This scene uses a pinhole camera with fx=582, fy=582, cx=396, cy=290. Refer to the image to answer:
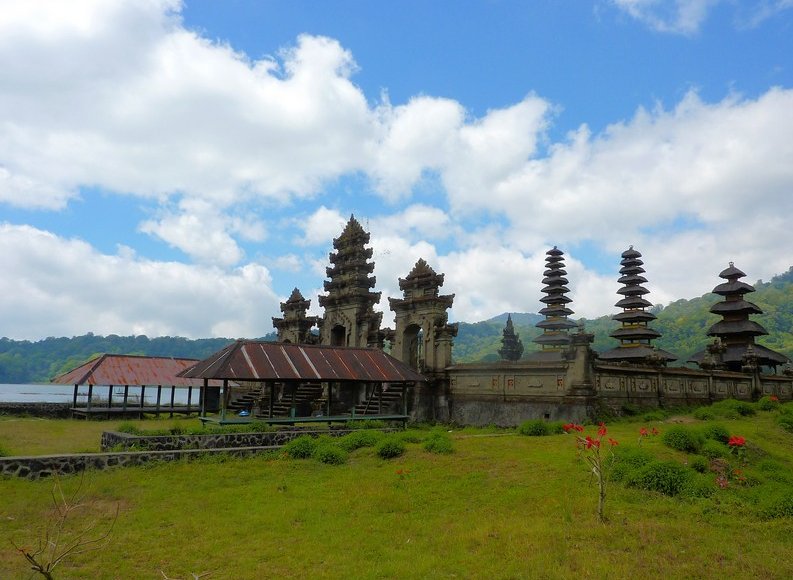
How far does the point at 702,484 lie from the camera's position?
13.7m

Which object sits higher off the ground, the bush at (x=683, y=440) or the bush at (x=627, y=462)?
the bush at (x=683, y=440)

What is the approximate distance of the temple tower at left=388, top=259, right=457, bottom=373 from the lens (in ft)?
113

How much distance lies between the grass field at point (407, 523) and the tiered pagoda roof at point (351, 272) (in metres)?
23.3

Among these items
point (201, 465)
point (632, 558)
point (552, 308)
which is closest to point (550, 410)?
point (201, 465)

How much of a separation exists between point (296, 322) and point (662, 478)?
36.7m

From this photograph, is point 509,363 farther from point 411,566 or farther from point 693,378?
point 411,566

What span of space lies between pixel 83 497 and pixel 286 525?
5160 mm

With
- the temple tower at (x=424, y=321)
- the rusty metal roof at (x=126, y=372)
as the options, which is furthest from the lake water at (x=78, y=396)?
the temple tower at (x=424, y=321)

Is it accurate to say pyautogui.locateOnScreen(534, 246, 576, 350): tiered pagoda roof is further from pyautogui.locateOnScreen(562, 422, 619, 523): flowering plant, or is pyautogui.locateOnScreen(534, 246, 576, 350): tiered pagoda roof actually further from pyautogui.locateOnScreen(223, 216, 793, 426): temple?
pyautogui.locateOnScreen(562, 422, 619, 523): flowering plant

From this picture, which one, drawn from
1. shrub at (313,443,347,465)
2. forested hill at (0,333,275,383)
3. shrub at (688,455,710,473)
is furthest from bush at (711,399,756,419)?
forested hill at (0,333,275,383)

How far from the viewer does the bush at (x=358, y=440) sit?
20812mm

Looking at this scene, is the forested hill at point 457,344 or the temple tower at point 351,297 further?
the forested hill at point 457,344

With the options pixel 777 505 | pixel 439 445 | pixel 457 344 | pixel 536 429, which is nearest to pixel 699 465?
pixel 777 505

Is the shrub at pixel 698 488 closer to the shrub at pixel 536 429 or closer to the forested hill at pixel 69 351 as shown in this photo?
the shrub at pixel 536 429
